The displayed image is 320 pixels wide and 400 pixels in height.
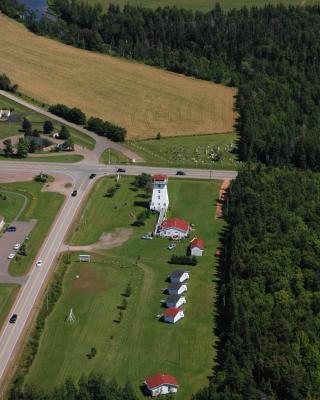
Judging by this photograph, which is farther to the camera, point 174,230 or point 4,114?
point 4,114

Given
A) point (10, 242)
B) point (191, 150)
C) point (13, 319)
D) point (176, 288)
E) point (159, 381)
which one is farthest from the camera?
point (191, 150)

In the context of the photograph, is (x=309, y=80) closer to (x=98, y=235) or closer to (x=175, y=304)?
(x=98, y=235)

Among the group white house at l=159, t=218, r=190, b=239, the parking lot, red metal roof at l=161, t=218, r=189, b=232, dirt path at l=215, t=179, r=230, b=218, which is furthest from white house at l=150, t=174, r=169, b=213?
the parking lot

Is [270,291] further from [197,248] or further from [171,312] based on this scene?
[197,248]

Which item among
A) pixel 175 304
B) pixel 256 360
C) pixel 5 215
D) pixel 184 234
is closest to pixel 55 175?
pixel 5 215

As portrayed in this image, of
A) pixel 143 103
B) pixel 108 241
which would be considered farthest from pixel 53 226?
pixel 143 103

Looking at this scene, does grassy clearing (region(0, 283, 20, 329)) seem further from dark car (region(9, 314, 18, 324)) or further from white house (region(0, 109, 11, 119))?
white house (region(0, 109, 11, 119))

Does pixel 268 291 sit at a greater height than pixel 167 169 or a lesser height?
greater
